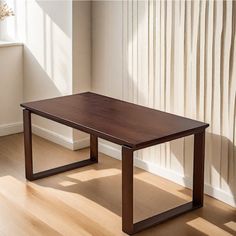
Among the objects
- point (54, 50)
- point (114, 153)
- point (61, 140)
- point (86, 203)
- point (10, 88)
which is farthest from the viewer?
point (10, 88)

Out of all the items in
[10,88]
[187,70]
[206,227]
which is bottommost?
[206,227]

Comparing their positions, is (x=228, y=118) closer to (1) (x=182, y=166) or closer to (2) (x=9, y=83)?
(1) (x=182, y=166)

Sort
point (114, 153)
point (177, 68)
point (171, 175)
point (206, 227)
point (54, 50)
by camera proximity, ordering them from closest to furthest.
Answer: point (206, 227), point (177, 68), point (171, 175), point (114, 153), point (54, 50)

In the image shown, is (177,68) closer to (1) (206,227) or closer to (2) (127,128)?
→ (2) (127,128)

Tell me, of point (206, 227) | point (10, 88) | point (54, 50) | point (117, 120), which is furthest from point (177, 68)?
point (10, 88)

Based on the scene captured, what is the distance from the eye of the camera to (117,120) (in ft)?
11.4

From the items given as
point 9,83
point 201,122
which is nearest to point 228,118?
point 201,122

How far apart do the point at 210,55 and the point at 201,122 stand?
38cm

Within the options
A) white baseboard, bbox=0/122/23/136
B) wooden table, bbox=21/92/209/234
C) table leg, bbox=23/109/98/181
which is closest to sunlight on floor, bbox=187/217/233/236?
wooden table, bbox=21/92/209/234

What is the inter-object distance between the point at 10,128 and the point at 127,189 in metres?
2.00

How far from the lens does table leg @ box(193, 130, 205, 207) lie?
3.43m

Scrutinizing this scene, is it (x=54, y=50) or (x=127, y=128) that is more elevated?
(x=54, y=50)

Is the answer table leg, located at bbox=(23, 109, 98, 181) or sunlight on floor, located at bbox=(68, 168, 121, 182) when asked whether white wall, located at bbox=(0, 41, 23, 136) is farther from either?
sunlight on floor, located at bbox=(68, 168, 121, 182)

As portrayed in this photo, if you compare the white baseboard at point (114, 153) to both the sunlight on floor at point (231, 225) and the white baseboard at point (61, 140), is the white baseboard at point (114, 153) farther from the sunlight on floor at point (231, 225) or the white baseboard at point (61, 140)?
the sunlight on floor at point (231, 225)
